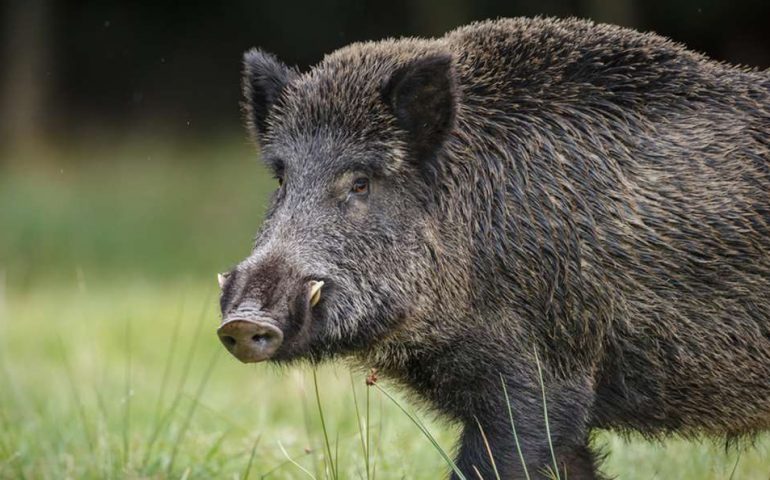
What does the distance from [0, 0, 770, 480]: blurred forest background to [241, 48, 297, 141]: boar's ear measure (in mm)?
317

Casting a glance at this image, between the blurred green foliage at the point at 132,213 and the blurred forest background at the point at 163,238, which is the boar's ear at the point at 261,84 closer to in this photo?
the blurred forest background at the point at 163,238

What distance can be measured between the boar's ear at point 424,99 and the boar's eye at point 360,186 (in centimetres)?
21

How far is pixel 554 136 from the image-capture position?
15.3 feet

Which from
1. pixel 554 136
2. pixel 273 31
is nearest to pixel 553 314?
pixel 554 136

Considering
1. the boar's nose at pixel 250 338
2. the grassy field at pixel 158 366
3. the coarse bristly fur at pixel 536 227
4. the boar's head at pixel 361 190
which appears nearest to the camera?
the boar's nose at pixel 250 338

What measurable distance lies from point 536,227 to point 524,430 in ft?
2.31

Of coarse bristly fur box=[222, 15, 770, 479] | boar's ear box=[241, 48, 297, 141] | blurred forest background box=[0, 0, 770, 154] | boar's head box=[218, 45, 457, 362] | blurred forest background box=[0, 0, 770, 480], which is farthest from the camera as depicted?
blurred forest background box=[0, 0, 770, 154]

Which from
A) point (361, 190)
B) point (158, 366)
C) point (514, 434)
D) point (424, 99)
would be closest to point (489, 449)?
point (514, 434)

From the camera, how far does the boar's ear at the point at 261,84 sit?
482 cm

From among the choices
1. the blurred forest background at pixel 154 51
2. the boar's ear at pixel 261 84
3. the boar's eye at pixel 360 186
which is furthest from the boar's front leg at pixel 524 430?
the blurred forest background at pixel 154 51

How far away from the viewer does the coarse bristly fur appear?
173 inches

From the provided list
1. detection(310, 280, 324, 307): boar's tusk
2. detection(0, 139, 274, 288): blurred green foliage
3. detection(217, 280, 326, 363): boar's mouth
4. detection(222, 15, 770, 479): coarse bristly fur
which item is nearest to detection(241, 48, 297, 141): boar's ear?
detection(222, 15, 770, 479): coarse bristly fur

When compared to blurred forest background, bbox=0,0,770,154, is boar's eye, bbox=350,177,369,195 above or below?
above

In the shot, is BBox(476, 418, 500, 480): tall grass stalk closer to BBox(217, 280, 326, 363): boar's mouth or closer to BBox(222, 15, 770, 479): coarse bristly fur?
BBox(222, 15, 770, 479): coarse bristly fur
